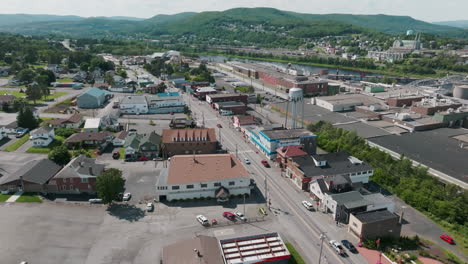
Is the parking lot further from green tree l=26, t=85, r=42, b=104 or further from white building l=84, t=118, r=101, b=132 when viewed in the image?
green tree l=26, t=85, r=42, b=104

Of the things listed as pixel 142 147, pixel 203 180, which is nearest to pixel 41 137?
pixel 142 147

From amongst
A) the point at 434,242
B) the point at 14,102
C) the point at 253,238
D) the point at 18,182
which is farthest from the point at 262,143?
the point at 14,102

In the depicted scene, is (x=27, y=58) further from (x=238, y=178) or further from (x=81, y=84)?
(x=238, y=178)

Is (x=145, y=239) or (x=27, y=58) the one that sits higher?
(x=27, y=58)

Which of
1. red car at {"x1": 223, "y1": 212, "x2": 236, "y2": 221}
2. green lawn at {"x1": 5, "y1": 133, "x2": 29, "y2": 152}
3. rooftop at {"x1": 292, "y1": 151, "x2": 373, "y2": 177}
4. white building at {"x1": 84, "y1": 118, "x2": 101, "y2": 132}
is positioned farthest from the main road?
green lawn at {"x1": 5, "y1": 133, "x2": 29, "y2": 152}

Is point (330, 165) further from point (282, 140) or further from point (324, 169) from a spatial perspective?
point (282, 140)

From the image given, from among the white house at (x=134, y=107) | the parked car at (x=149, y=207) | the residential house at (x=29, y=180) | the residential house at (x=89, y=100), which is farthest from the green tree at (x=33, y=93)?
the parked car at (x=149, y=207)

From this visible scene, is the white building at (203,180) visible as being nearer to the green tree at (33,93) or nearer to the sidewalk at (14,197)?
the sidewalk at (14,197)
